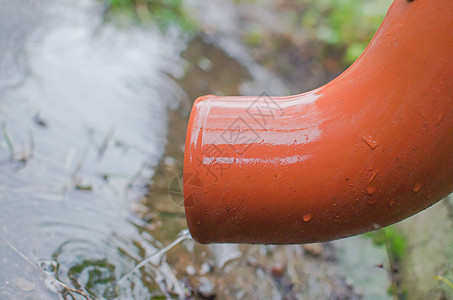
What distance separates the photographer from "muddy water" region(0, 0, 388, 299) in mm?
1386

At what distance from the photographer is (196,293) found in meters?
1.45

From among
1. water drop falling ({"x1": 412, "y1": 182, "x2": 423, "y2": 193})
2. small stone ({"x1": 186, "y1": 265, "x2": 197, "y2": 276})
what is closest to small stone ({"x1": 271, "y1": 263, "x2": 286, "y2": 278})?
small stone ({"x1": 186, "y1": 265, "x2": 197, "y2": 276})

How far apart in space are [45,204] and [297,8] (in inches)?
121

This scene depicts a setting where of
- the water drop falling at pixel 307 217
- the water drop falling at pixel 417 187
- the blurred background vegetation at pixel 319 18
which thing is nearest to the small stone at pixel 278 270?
the water drop falling at pixel 307 217

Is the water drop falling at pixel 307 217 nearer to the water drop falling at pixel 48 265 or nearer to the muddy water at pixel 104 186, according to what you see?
the muddy water at pixel 104 186

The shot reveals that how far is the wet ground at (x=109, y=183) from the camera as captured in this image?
1393 mm

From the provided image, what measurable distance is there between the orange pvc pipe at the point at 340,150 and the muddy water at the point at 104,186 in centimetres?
44

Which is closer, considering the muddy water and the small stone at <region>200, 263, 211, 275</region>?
the muddy water

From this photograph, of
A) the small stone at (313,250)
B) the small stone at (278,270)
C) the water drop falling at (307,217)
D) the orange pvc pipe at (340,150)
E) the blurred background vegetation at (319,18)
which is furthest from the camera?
the blurred background vegetation at (319,18)

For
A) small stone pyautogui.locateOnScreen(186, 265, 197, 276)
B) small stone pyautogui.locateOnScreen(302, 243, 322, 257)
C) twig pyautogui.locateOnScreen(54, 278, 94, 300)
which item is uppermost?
small stone pyautogui.locateOnScreen(302, 243, 322, 257)

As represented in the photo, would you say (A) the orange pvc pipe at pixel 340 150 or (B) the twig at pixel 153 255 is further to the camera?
(B) the twig at pixel 153 255

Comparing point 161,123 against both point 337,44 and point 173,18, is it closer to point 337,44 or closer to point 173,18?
point 173,18

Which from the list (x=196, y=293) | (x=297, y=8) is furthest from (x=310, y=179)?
(x=297, y=8)

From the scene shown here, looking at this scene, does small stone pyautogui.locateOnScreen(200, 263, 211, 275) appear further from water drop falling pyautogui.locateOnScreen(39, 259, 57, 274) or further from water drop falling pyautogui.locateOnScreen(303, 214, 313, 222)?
water drop falling pyautogui.locateOnScreen(303, 214, 313, 222)
